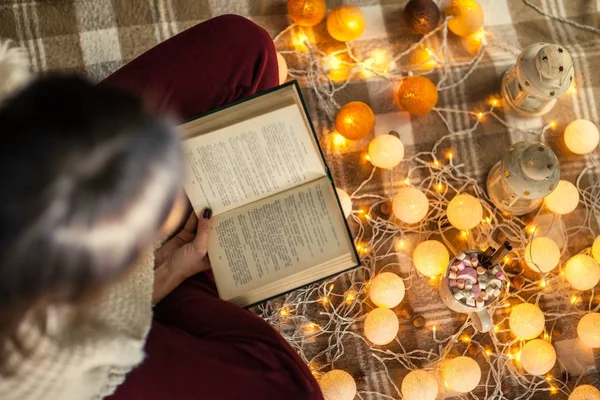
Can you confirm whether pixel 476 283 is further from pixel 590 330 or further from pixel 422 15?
pixel 422 15

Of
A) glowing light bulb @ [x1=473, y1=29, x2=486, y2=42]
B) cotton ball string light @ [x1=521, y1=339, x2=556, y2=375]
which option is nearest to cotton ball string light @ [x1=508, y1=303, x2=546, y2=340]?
cotton ball string light @ [x1=521, y1=339, x2=556, y2=375]

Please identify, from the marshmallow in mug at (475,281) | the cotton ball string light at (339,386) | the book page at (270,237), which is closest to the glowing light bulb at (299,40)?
the book page at (270,237)

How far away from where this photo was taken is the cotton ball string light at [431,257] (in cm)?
94

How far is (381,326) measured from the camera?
3.00 ft

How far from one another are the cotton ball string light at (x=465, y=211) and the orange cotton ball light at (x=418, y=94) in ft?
0.56

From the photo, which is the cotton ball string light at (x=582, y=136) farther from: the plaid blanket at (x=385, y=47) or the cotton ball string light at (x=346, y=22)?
the cotton ball string light at (x=346, y=22)

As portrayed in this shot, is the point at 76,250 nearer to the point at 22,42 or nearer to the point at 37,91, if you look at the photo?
the point at 37,91

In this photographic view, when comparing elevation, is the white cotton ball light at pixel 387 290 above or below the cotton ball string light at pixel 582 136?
below

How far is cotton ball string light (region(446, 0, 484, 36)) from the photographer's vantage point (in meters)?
1.02

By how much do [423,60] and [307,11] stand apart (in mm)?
245

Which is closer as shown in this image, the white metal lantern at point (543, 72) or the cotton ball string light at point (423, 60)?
→ the white metal lantern at point (543, 72)

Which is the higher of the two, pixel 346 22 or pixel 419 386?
pixel 346 22

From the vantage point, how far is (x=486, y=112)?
1059 mm

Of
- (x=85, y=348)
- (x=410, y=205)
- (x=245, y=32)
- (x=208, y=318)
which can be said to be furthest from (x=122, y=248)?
(x=410, y=205)
